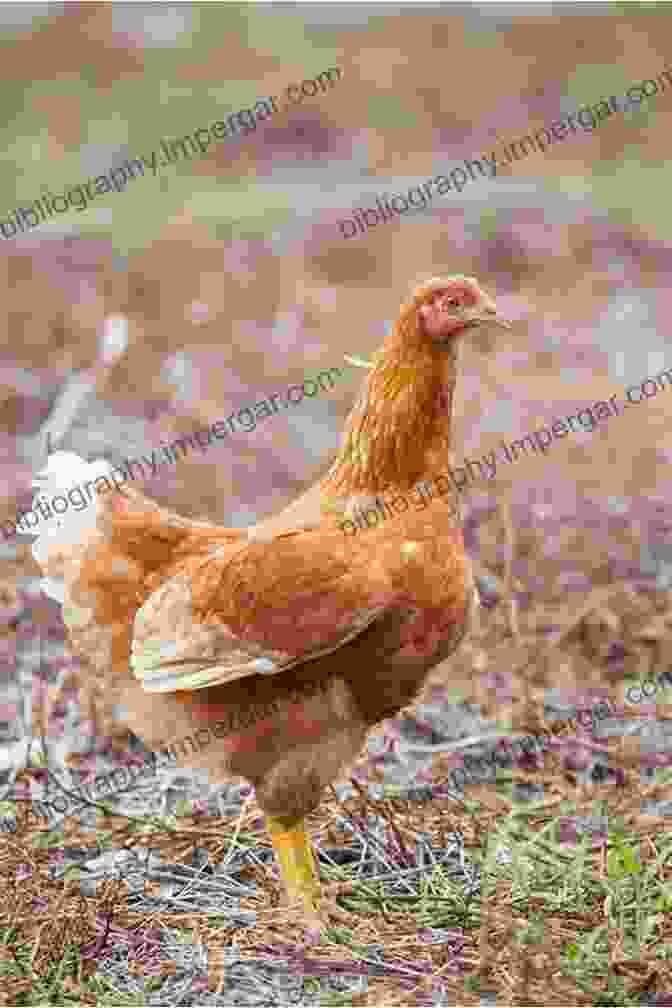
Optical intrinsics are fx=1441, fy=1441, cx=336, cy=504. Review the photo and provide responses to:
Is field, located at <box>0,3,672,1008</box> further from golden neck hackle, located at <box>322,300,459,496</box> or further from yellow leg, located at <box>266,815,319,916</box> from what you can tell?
golden neck hackle, located at <box>322,300,459,496</box>

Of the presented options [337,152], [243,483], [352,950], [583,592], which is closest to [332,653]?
[352,950]

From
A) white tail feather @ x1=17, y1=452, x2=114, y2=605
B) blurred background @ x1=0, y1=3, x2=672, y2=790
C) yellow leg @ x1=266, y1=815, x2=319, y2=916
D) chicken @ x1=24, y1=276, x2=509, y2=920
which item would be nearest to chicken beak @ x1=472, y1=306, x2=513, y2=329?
chicken @ x1=24, y1=276, x2=509, y2=920

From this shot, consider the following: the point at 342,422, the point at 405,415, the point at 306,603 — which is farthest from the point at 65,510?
the point at 342,422

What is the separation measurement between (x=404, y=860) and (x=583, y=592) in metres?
2.66

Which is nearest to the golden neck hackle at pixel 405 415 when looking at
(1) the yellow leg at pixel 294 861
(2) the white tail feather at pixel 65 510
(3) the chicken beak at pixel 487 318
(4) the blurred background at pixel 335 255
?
(3) the chicken beak at pixel 487 318

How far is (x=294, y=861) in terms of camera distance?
438cm

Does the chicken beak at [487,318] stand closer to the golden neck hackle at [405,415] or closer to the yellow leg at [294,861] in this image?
the golden neck hackle at [405,415]

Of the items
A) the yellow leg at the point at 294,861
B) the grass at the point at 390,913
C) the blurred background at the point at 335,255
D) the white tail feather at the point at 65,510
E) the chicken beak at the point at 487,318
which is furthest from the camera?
the blurred background at the point at 335,255

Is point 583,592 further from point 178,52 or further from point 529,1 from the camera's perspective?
point 529,1

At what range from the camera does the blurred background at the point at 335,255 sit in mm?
8055

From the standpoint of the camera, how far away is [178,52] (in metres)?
16.0

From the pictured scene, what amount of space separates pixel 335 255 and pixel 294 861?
7.96m

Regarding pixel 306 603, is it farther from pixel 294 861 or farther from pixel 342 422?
pixel 342 422

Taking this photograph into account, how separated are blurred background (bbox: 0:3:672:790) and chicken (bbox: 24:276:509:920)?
1763mm
